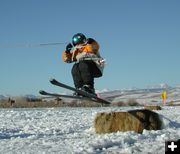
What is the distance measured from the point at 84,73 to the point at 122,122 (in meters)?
3.55

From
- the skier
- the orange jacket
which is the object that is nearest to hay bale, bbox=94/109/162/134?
the skier

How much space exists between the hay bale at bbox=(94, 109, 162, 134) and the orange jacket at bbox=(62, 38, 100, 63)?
365cm

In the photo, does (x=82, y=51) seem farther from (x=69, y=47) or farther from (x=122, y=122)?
(x=122, y=122)

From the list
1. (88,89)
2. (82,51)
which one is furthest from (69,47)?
(88,89)

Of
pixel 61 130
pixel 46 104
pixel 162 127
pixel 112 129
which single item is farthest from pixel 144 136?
pixel 46 104

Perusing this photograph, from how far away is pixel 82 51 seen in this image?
1107cm

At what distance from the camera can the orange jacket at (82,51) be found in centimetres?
1095

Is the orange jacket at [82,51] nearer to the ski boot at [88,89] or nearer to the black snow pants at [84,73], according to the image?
the black snow pants at [84,73]

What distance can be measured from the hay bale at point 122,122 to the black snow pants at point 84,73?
3.13m

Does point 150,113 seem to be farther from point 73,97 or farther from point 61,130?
point 73,97

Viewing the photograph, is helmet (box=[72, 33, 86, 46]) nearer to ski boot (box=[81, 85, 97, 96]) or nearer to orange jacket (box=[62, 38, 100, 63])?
orange jacket (box=[62, 38, 100, 63])

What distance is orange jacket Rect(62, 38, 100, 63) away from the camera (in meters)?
10.9

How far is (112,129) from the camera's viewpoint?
14336 millimetres

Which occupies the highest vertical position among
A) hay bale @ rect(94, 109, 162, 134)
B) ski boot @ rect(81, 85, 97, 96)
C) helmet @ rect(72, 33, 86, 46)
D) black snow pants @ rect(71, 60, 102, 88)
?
helmet @ rect(72, 33, 86, 46)
